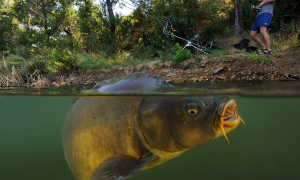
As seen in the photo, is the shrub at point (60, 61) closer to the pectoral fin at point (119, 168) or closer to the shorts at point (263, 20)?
the pectoral fin at point (119, 168)

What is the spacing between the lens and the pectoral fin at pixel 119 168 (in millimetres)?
1836

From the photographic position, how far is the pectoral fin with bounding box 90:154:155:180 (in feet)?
6.02

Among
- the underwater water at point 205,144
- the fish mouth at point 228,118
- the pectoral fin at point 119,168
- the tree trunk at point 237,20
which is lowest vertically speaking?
the underwater water at point 205,144

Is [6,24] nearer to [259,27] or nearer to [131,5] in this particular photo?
[131,5]

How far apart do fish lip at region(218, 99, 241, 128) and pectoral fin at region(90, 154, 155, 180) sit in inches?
36.1

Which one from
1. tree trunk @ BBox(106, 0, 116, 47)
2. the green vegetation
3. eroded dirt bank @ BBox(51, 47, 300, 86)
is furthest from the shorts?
tree trunk @ BBox(106, 0, 116, 47)

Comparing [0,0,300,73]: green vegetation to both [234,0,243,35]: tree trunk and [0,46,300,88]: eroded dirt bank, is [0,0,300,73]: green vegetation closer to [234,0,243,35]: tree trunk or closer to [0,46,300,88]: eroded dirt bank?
[234,0,243,35]: tree trunk

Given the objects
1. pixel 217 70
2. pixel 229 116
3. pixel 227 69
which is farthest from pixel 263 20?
pixel 229 116

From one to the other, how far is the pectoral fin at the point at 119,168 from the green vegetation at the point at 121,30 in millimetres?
7005

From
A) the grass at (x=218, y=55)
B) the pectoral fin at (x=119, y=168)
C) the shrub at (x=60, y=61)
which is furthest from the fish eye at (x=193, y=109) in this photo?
the shrub at (x=60, y=61)

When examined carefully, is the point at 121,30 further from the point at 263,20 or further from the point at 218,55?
the point at 263,20

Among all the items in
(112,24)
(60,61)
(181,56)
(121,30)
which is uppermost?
(112,24)

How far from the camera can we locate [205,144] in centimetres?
868

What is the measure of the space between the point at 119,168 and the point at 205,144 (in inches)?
303
